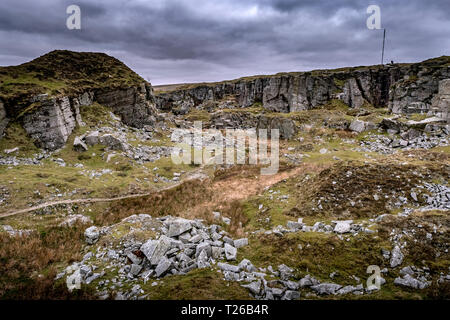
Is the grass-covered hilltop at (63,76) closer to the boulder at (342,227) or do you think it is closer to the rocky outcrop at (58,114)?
the rocky outcrop at (58,114)

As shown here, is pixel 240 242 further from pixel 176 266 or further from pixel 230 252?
pixel 176 266

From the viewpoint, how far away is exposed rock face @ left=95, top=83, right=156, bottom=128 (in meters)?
44.6

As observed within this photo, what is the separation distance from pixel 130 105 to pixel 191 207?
110 ft

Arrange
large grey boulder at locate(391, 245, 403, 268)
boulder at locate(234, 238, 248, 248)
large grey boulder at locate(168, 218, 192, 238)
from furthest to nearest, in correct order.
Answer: large grey boulder at locate(168, 218, 192, 238)
boulder at locate(234, 238, 248, 248)
large grey boulder at locate(391, 245, 403, 268)

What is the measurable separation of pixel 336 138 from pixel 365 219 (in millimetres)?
30531

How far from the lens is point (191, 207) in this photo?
859 inches

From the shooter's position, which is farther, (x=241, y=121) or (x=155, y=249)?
(x=241, y=121)

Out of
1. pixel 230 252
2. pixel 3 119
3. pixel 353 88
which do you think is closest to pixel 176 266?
pixel 230 252

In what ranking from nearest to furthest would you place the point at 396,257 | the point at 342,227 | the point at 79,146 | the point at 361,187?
the point at 396,257, the point at 342,227, the point at 361,187, the point at 79,146

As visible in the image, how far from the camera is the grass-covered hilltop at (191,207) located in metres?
10.6

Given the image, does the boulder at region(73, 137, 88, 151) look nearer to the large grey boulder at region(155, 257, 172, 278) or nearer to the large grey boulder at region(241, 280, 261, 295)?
the large grey boulder at region(155, 257, 172, 278)

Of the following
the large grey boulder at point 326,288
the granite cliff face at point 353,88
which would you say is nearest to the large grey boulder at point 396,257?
the large grey boulder at point 326,288

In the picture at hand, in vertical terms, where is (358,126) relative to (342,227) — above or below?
above

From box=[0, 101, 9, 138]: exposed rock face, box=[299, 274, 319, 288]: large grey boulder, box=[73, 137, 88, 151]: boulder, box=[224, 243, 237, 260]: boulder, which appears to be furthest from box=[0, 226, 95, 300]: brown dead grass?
box=[0, 101, 9, 138]: exposed rock face
